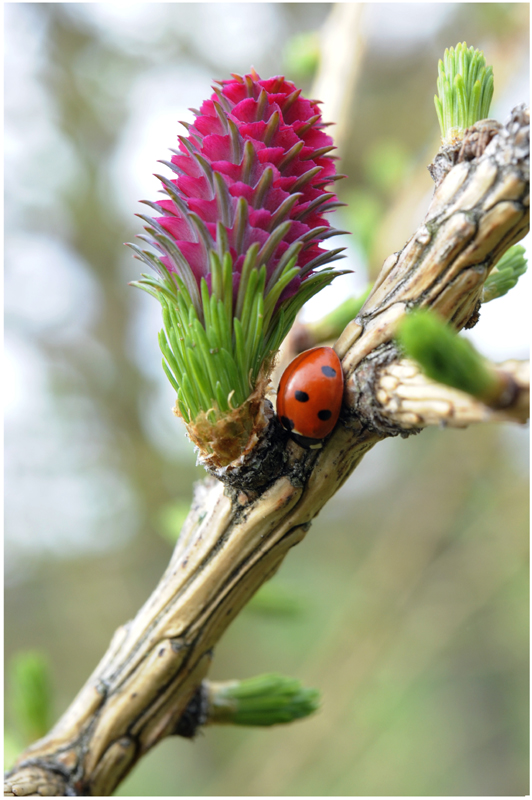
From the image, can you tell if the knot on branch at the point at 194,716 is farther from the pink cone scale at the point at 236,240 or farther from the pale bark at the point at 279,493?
the pink cone scale at the point at 236,240

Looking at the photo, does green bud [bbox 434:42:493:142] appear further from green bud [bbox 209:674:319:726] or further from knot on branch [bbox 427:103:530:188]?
green bud [bbox 209:674:319:726]

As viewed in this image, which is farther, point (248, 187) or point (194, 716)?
point (194, 716)

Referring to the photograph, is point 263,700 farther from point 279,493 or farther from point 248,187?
point 248,187

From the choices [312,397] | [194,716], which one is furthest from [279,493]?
[194,716]

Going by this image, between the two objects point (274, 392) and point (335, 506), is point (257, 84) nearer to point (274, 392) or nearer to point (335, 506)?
point (274, 392)

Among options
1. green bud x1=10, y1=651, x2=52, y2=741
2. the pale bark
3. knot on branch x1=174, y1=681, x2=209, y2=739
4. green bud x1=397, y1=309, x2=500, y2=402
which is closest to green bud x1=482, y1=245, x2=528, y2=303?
the pale bark

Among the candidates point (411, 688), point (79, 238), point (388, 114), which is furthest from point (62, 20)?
point (411, 688)

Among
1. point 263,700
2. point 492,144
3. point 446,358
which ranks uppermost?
point 492,144
